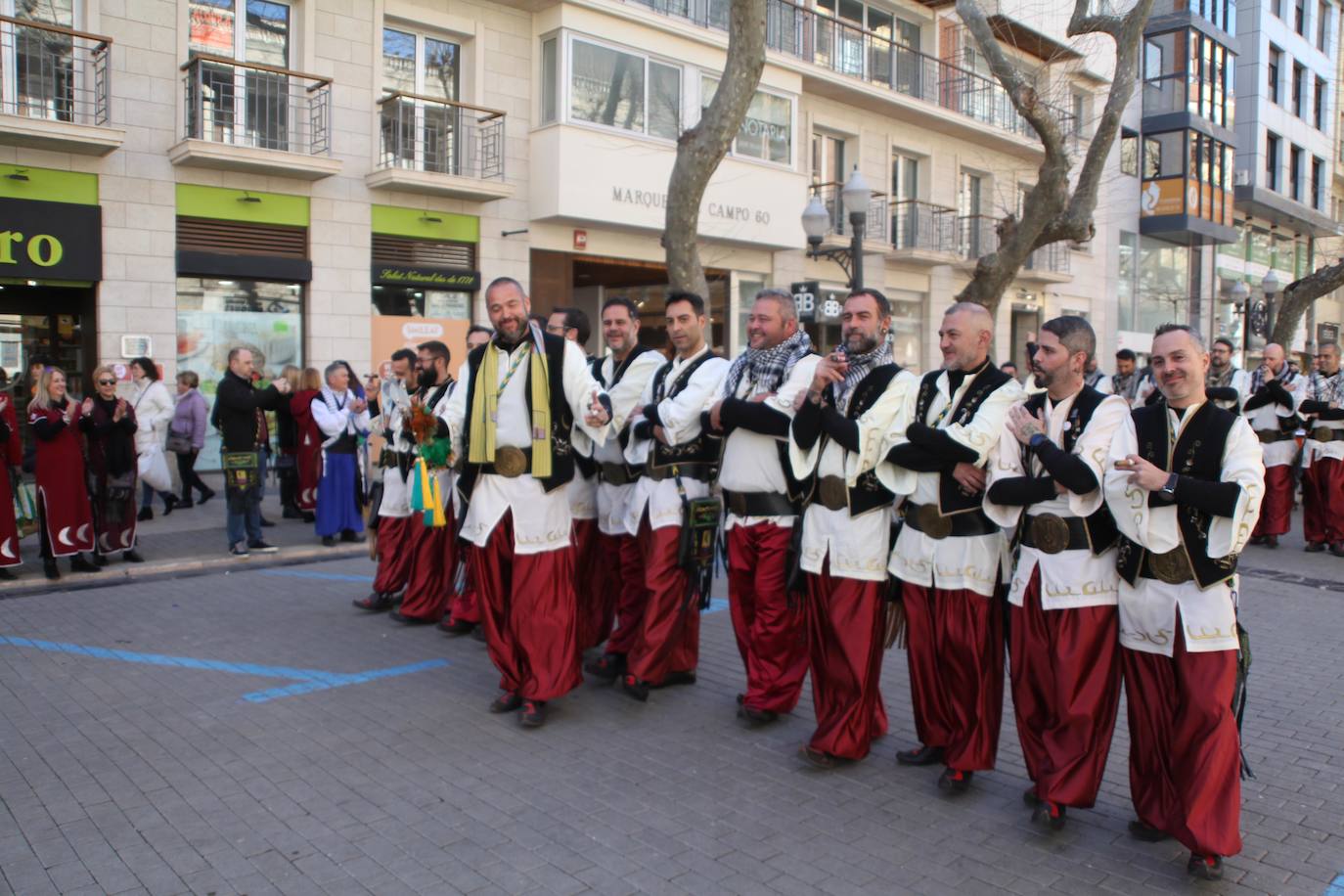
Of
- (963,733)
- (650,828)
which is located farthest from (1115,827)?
(650,828)

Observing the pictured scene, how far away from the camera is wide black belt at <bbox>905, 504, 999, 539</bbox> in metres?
4.50

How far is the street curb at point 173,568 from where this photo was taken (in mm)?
8828

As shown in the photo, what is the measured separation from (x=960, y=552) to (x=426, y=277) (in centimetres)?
1390

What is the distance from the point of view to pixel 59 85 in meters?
13.8

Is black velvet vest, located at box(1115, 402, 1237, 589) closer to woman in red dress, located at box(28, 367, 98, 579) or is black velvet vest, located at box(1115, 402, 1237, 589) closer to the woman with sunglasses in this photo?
woman in red dress, located at box(28, 367, 98, 579)

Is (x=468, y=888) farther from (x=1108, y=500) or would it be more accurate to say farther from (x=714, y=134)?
(x=714, y=134)

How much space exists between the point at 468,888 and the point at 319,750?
5.40ft

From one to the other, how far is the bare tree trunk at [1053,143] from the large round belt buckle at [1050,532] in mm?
10160

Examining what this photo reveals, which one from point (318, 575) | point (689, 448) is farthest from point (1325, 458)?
point (318, 575)

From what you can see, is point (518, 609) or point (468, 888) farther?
point (518, 609)

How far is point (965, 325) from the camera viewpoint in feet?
14.8

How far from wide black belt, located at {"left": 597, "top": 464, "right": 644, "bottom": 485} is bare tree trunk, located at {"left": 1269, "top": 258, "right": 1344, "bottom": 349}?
16935mm

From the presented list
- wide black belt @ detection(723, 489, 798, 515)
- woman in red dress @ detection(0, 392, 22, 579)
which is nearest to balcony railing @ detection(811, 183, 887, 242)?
woman in red dress @ detection(0, 392, 22, 579)

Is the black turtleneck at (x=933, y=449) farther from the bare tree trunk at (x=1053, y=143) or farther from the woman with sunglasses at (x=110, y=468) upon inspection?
the bare tree trunk at (x=1053, y=143)
